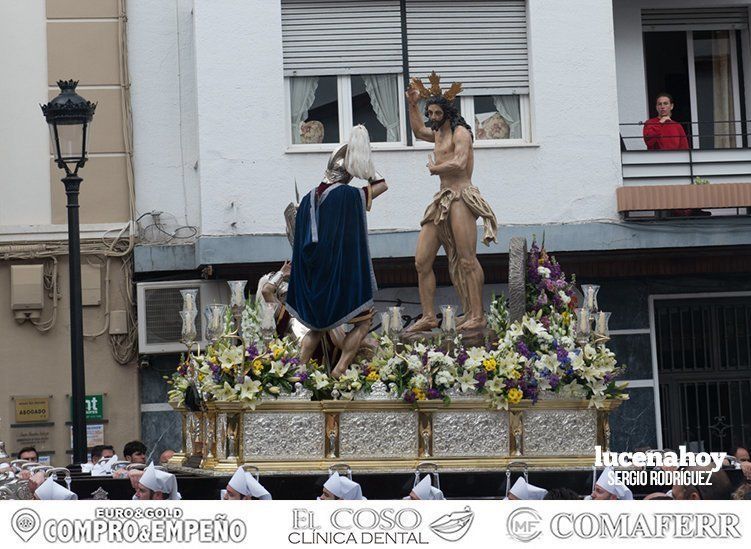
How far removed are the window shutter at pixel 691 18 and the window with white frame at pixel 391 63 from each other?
190 centimetres

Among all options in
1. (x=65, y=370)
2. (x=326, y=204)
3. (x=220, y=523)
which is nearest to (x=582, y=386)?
(x=326, y=204)

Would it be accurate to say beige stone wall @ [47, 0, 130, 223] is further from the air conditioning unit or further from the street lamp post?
the street lamp post

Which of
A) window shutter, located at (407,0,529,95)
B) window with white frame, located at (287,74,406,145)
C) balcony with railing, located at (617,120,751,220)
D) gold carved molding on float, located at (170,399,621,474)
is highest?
window shutter, located at (407,0,529,95)

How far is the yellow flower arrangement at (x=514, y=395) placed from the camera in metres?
13.3

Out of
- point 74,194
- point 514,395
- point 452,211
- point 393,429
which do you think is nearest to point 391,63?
point 74,194

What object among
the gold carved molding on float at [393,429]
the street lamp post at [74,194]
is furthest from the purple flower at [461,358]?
the street lamp post at [74,194]

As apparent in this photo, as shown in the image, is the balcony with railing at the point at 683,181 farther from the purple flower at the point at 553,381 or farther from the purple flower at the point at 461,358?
the purple flower at the point at 461,358

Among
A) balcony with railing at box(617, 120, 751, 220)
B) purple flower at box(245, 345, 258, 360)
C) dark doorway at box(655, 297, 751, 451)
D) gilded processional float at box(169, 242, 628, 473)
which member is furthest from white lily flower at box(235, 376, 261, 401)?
dark doorway at box(655, 297, 751, 451)

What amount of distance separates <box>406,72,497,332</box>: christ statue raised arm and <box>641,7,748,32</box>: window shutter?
788 cm

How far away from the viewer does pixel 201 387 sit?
13.3 m

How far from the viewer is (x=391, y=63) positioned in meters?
20.4

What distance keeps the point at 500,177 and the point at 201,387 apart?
7.74 meters

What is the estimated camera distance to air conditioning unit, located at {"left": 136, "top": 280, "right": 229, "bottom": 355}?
19.9 metres

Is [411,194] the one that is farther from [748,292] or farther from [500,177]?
[748,292]
